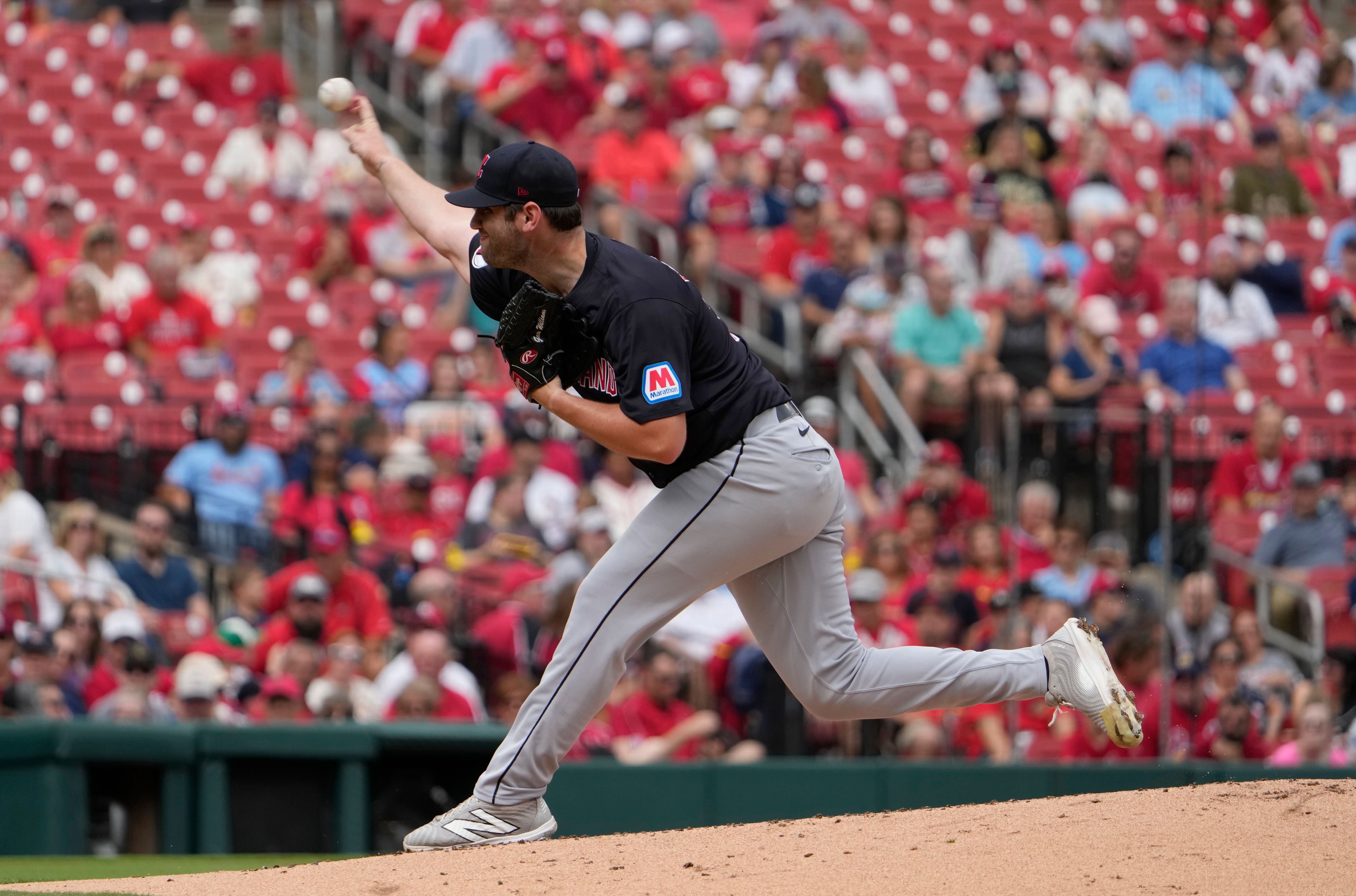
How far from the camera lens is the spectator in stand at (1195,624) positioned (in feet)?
27.0

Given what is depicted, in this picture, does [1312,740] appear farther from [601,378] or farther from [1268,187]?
[1268,187]

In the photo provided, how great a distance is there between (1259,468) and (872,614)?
2764 millimetres

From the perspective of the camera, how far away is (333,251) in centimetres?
1113

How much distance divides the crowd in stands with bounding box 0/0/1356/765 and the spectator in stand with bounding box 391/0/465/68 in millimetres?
26

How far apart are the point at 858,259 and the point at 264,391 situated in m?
3.67

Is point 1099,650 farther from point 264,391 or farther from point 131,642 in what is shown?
point 264,391

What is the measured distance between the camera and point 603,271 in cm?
429

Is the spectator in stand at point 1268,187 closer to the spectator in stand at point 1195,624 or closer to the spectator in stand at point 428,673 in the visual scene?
the spectator in stand at point 1195,624

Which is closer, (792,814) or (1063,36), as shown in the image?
(792,814)

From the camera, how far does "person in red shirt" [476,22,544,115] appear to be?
12562 millimetres

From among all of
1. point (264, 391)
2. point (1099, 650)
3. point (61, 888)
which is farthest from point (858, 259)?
point (61, 888)

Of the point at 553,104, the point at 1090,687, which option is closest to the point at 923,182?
the point at 553,104

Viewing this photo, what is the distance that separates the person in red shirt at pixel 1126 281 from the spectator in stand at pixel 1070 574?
289cm

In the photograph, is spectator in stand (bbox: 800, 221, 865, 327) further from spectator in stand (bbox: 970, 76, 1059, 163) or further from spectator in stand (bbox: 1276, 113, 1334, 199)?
spectator in stand (bbox: 1276, 113, 1334, 199)
